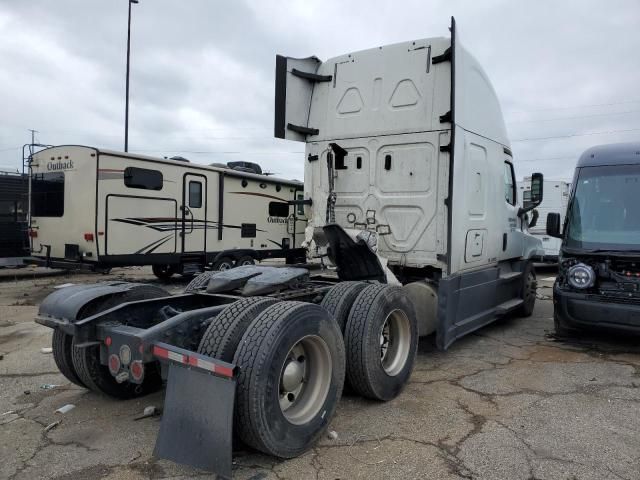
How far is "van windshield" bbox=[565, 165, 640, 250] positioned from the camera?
6160mm

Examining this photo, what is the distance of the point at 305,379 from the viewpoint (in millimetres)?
3605

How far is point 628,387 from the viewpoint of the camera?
15.8 ft

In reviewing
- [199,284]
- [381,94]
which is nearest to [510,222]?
[381,94]

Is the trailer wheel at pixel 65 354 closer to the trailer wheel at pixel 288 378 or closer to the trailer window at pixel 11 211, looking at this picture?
the trailer wheel at pixel 288 378

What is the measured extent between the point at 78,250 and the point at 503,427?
884 cm

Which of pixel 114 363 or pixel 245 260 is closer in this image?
pixel 114 363

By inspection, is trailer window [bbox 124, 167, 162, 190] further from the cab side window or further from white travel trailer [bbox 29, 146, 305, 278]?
the cab side window

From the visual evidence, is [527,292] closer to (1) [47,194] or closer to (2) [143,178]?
(2) [143,178]

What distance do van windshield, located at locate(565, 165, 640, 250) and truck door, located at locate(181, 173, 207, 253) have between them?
26.1 feet

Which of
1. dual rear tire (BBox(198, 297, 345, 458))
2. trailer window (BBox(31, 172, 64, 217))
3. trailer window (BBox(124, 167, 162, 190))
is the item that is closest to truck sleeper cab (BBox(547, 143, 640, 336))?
dual rear tire (BBox(198, 297, 345, 458))

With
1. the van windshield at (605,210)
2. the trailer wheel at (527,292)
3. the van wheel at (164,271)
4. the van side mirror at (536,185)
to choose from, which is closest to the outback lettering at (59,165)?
the van wheel at (164,271)

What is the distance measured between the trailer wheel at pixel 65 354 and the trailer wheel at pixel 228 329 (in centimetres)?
151

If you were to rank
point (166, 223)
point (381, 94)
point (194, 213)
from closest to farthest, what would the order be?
point (381, 94) < point (166, 223) < point (194, 213)

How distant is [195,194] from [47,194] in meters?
3.11
